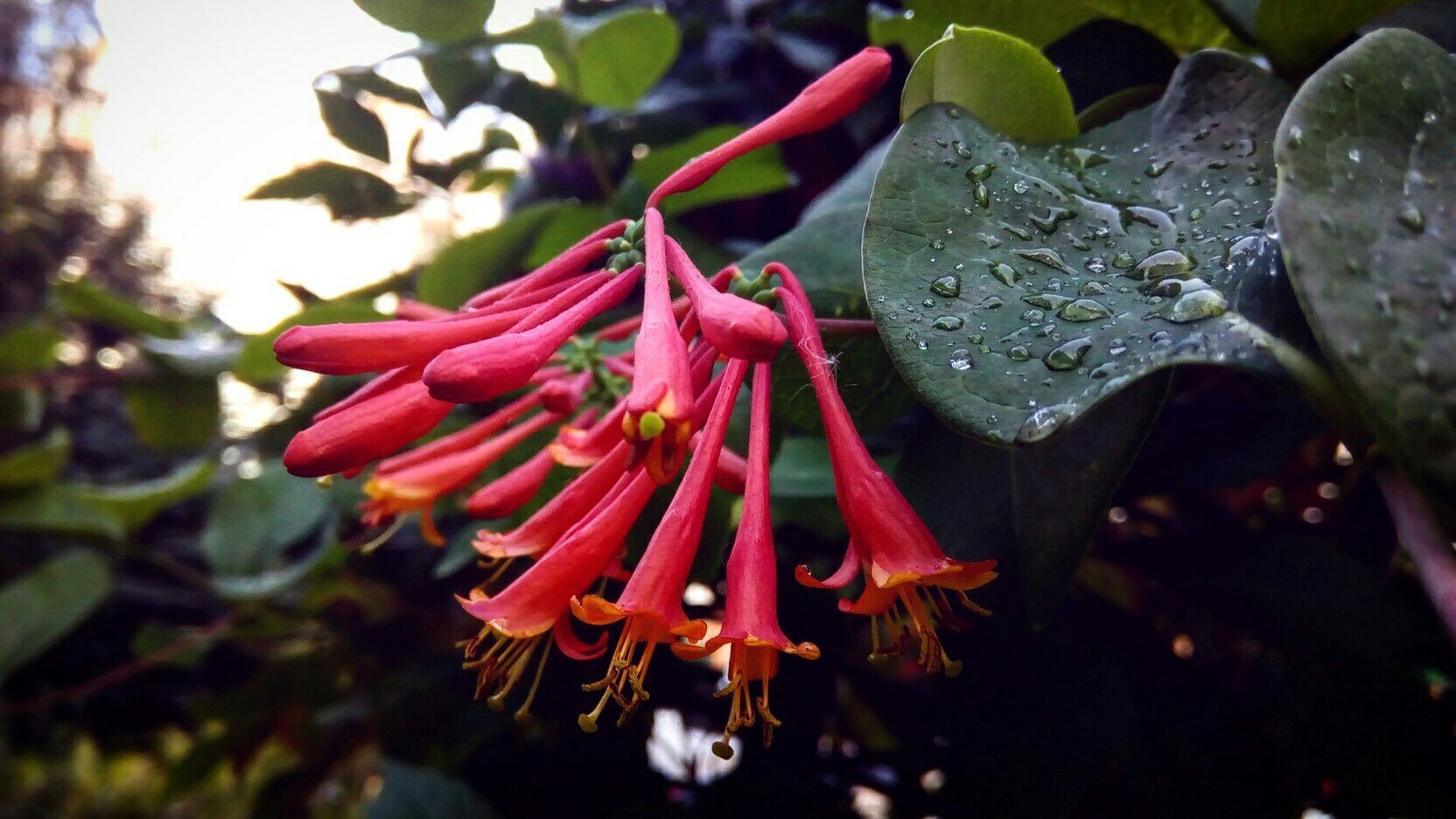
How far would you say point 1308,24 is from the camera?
15.3 inches

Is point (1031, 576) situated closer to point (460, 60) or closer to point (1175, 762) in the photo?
point (1175, 762)

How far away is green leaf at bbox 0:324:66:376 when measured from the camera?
1081mm

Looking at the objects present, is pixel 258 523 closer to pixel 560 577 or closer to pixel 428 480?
pixel 428 480

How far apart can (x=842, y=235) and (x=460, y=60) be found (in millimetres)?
427

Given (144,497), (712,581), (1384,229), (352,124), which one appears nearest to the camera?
(1384,229)

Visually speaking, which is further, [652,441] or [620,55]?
[620,55]

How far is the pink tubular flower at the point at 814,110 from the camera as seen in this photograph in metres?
0.38

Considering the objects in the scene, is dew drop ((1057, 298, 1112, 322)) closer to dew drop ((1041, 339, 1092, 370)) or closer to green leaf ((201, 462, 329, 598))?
dew drop ((1041, 339, 1092, 370))

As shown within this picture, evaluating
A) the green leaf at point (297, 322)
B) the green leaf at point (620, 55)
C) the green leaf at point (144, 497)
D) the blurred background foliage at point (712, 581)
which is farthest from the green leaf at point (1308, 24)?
the green leaf at point (144, 497)

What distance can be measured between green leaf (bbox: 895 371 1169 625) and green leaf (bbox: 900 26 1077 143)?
14 cm

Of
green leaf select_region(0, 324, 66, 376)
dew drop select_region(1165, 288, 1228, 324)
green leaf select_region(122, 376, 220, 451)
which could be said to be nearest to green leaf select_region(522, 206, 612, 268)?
dew drop select_region(1165, 288, 1228, 324)

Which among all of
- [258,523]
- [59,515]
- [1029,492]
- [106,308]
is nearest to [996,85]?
[1029,492]

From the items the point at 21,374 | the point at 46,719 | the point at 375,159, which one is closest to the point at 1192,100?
the point at 375,159

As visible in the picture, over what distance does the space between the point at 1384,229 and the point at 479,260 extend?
0.58m
